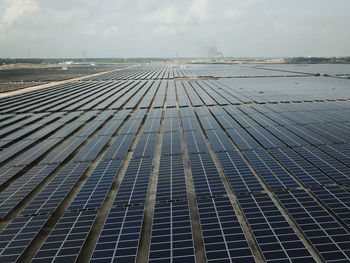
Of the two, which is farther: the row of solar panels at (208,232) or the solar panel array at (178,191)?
the solar panel array at (178,191)

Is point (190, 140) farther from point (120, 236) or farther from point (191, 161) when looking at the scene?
point (120, 236)

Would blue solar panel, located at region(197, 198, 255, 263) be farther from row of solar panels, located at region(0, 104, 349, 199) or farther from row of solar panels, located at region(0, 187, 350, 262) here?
row of solar panels, located at region(0, 104, 349, 199)

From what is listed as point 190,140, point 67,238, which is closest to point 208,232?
point 67,238

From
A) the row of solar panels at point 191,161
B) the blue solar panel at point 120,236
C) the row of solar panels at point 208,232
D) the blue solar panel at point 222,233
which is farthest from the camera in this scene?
the row of solar panels at point 191,161

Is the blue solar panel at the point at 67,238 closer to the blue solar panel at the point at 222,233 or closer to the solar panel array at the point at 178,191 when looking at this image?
the solar panel array at the point at 178,191

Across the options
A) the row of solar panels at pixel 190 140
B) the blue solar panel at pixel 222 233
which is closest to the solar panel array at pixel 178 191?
the blue solar panel at pixel 222 233

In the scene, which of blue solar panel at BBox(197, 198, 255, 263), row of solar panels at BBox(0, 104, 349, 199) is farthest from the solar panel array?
row of solar panels at BBox(0, 104, 349, 199)

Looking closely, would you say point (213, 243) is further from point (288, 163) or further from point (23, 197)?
point (23, 197)

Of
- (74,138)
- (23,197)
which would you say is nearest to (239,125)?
(74,138)
